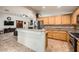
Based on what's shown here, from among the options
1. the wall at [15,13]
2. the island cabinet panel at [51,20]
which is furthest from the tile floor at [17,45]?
the island cabinet panel at [51,20]

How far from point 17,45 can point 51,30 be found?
2.60ft

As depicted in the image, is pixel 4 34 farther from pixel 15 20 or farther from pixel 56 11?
pixel 56 11

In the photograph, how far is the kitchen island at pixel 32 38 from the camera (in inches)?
82.3

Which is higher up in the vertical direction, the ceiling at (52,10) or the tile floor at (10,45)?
the ceiling at (52,10)

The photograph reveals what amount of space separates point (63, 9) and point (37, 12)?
0.53 metres

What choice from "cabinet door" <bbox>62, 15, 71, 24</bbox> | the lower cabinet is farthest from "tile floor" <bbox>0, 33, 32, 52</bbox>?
"cabinet door" <bbox>62, 15, 71, 24</bbox>

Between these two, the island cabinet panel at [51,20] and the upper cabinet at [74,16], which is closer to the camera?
the upper cabinet at [74,16]

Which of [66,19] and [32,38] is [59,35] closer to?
[66,19]

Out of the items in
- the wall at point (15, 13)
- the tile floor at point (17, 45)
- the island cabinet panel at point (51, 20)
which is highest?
the wall at point (15, 13)

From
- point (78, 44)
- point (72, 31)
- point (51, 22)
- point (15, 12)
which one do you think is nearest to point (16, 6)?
point (15, 12)

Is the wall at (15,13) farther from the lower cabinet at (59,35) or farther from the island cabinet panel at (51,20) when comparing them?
the lower cabinet at (59,35)

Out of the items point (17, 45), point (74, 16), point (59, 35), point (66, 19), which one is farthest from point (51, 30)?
point (17, 45)

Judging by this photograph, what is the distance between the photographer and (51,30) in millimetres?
2100

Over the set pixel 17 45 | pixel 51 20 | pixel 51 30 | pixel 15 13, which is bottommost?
pixel 17 45
